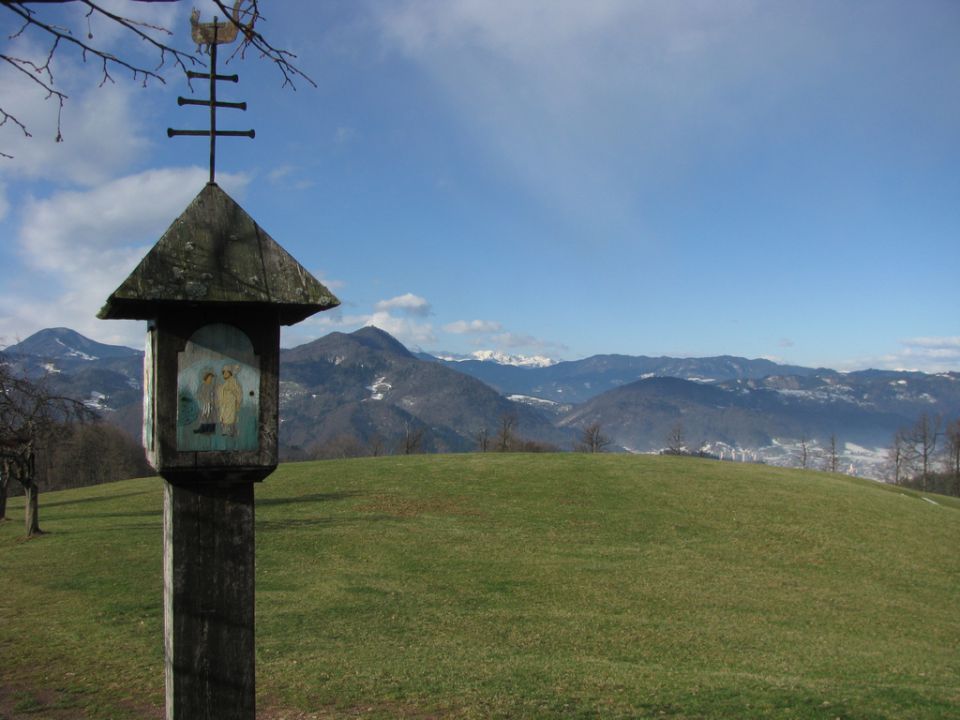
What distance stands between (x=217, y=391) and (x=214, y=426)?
0.84 feet

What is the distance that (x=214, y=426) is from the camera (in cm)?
525

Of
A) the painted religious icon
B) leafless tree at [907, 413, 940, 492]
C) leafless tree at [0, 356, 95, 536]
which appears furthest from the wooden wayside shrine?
leafless tree at [907, 413, 940, 492]

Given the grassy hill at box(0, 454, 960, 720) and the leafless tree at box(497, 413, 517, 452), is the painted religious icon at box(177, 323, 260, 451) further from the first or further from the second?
the leafless tree at box(497, 413, 517, 452)

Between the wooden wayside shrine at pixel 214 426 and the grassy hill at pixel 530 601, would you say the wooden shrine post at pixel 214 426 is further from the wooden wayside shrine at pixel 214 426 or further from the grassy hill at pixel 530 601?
the grassy hill at pixel 530 601

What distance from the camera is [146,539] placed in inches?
1126

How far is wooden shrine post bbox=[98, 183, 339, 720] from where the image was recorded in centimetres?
514

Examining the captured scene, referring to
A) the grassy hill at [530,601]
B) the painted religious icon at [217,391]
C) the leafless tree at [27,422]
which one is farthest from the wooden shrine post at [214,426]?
the leafless tree at [27,422]

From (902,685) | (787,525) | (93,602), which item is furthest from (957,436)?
(93,602)

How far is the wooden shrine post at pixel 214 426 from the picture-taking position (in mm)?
5145

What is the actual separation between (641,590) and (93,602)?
1634 centimetres

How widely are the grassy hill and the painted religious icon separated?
734 centimetres

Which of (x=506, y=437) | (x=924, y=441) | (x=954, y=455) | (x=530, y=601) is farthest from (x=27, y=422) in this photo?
(x=954, y=455)

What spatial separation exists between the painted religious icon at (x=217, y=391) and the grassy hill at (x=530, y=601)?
24.1 feet

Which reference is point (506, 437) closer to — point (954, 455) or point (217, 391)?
point (954, 455)
